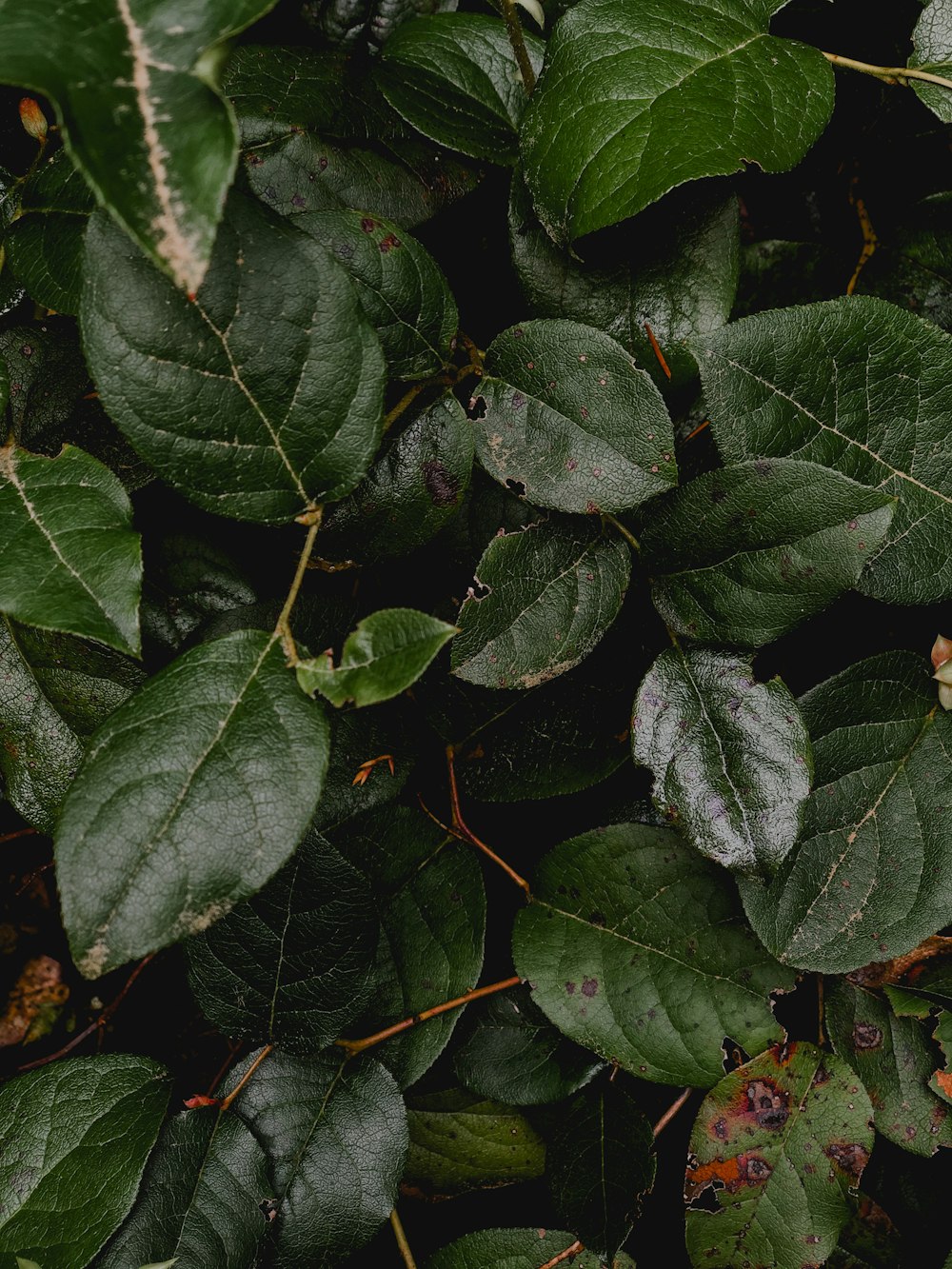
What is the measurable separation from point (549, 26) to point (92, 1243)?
1452 mm

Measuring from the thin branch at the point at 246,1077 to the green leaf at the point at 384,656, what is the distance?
21.9 inches

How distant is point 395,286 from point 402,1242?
3.71 feet

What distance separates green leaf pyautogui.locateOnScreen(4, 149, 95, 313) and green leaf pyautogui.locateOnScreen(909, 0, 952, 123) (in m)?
0.89

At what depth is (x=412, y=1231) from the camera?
50.1 inches

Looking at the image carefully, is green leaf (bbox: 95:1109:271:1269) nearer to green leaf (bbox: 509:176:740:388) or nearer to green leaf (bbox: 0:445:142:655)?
green leaf (bbox: 0:445:142:655)

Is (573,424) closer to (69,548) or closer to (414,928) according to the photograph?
(69,548)

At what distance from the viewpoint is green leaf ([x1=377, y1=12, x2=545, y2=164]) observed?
991 mm

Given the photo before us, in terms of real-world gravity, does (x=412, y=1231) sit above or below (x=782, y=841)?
below

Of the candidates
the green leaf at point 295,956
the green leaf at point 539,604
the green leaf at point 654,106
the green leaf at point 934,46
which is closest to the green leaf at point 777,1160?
the green leaf at point 295,956

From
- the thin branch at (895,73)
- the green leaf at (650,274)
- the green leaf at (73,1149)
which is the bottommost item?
the green leaf at (73,1149)

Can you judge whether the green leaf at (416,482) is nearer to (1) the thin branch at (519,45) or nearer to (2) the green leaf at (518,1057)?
(1) the thin branch at (519,45)

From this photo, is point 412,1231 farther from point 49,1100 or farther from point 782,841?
point 782,841

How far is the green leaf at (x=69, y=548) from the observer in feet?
2.50

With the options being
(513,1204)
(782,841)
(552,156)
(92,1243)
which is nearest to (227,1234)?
(92,1243)
